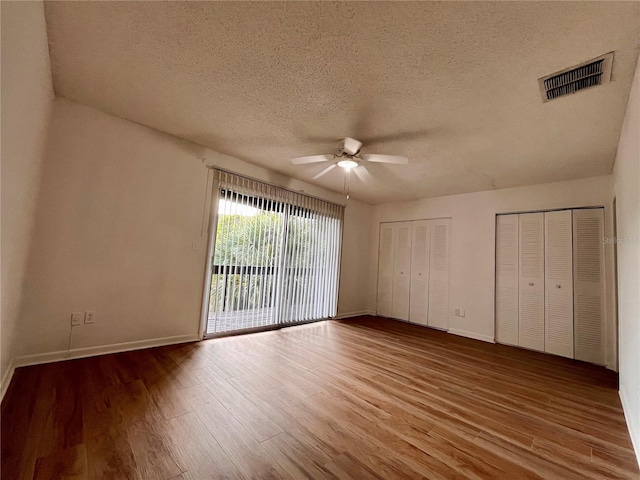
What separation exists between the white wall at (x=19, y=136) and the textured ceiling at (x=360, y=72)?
0.81 feet

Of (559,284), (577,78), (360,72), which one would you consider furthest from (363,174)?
(559,284)

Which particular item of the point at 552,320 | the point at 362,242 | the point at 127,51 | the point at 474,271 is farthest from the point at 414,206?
the point at 127,51

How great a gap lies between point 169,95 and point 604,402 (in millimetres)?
4387

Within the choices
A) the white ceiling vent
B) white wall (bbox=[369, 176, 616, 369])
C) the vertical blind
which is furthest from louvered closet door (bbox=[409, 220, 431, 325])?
the white ceiling vent

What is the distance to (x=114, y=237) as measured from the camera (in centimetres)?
258

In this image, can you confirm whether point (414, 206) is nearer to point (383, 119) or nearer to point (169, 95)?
point (383, 119)

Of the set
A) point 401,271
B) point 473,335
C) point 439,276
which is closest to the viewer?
point 473,335

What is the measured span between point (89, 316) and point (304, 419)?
2248 millimetres

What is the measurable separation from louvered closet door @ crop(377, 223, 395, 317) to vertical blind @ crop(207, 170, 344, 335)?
3.62 feet

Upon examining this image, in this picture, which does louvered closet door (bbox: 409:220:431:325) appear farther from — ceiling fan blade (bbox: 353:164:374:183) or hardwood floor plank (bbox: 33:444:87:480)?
hardwood floor plank (bbox: 33:444:87:480)

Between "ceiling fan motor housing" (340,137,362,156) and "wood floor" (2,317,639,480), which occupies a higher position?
"ceiling fan motor housing" (340,137,362,156)

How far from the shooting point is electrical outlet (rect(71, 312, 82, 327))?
2.37 m

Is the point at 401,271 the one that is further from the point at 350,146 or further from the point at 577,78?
the point at 577,78

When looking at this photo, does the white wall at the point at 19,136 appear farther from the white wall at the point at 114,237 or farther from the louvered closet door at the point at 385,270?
the louvered closet door at the point at 385,270
